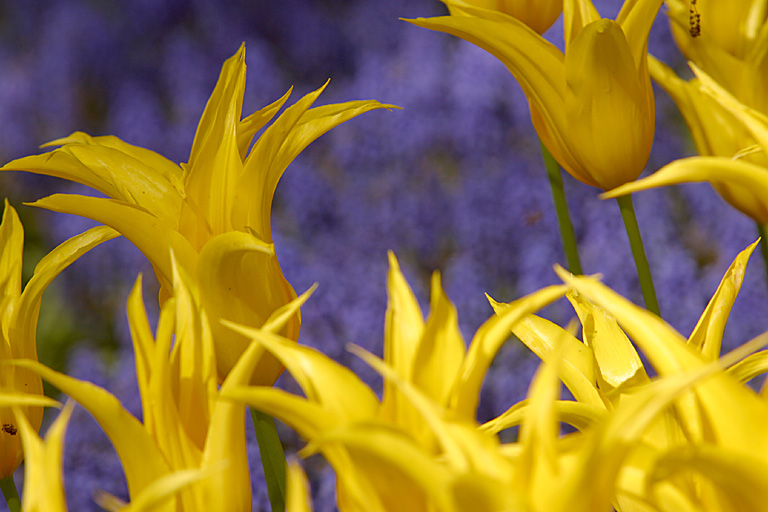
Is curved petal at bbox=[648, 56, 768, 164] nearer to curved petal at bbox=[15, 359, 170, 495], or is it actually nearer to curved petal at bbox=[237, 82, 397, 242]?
curved petal at bbox=[237, 82, 397, 242]

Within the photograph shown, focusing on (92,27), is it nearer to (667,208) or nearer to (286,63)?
(286,63)

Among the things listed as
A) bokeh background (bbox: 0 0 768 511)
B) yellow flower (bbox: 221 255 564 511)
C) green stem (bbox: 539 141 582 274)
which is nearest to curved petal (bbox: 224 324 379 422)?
yellow flower (bbox: 221 255 564 511)

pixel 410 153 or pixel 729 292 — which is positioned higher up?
pixel 410 153

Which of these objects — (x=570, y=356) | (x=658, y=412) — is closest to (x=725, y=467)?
(x=658, y=412)

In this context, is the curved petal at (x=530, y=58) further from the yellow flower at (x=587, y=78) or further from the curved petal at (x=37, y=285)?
the curved petal at (x=37, y=285)

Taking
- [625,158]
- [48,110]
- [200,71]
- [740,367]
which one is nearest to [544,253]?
[625,158]
